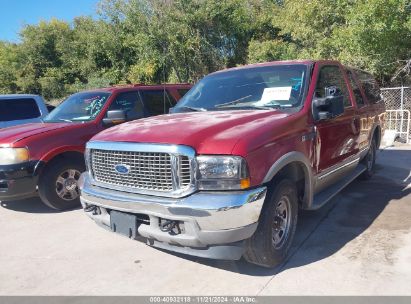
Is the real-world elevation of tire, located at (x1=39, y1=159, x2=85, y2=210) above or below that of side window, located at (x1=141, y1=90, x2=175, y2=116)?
below

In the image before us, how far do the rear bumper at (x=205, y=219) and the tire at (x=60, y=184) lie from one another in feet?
8.73

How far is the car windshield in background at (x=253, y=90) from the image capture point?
4.29 meters

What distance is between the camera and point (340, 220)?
4863mm

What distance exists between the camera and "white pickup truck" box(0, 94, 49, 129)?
8.76m

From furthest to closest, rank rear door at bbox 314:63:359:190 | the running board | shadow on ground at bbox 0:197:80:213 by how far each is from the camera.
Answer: shadow on ground at bbox 0:197:80:213, rear door at bbox 314:63:359:190, the running board

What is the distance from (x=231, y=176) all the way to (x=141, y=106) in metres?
4.16

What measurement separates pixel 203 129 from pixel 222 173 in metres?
0.49

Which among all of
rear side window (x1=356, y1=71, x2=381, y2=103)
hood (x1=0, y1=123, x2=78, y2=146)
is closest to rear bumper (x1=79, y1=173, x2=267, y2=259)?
hood (x1=0, y1=123, x2=78, y2=146)

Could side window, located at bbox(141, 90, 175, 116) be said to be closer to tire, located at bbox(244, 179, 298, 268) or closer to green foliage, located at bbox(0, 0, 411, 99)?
tire, located at bbox(244, 179, 298, 268)

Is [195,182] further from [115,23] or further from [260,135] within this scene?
[115,23]

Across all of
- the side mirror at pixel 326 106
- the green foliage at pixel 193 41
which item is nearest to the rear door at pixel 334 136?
the side mirror at pixel 326 106

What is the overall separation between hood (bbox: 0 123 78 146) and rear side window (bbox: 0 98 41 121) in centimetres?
303

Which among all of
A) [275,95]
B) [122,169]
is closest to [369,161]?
[275,95]

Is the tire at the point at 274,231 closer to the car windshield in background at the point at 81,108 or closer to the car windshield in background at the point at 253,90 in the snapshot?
the car windshield in background at the point at 253,90
